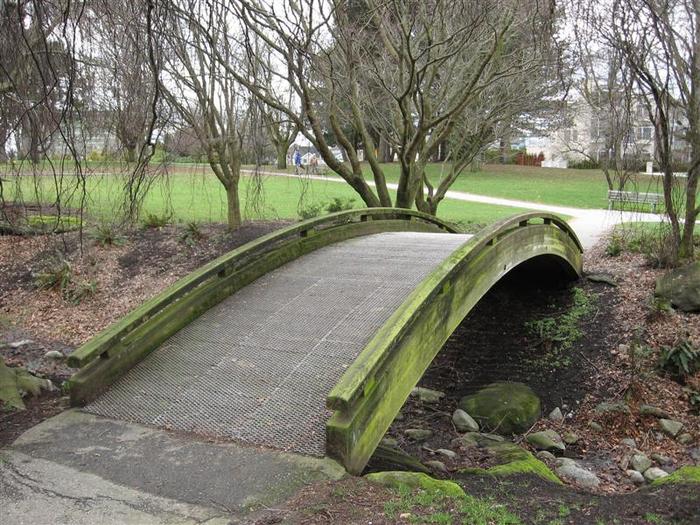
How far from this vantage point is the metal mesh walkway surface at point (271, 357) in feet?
17.0

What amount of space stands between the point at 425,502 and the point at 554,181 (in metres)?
34.5

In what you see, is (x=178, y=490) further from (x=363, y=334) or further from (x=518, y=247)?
(x=518, y=247)

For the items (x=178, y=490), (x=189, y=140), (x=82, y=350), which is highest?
(x=189, y=140)

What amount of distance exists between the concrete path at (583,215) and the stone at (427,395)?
4624mm

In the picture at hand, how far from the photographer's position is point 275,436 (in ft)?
16.2

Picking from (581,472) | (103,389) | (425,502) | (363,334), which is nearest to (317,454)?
(425,502)

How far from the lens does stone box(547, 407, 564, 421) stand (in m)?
8.97

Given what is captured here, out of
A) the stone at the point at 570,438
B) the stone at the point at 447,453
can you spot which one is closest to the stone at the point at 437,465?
the stone at the point at 447,453

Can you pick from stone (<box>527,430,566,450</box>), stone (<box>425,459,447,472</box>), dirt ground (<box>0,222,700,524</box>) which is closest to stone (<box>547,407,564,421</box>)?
dirt ground (<box>0,222,700,524</box>)

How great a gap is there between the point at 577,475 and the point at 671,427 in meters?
2.03

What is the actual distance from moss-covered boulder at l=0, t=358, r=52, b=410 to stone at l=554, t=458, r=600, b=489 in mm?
5350

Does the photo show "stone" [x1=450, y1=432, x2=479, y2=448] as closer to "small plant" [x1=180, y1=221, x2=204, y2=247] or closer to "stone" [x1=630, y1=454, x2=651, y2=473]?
"stone" [x1=630, y1=454, x2=651, y2=473]

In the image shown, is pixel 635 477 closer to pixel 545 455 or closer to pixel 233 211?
pixel 545 455

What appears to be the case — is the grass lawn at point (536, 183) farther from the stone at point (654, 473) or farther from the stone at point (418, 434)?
the stone at point (418, 434)
